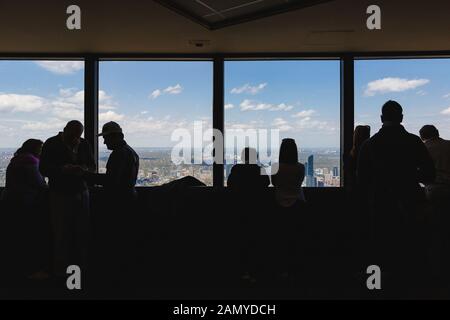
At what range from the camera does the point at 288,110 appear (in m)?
6.64

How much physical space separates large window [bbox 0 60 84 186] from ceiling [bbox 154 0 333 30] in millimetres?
2736

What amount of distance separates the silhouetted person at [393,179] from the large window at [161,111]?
140 inches

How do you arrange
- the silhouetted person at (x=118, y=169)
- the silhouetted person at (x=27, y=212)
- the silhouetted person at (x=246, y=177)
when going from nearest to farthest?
the silhouetted person at (x=118, y=169), the silhouetted person at (x=246, y=177), the silhouetted person at (x=27, y=212)

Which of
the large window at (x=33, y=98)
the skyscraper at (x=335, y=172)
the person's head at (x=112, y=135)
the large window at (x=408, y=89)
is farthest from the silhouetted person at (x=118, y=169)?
the large window at (x=408, y=89)

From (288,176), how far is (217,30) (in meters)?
2.24

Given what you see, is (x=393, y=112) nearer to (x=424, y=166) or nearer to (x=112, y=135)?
(x=424, y=166)

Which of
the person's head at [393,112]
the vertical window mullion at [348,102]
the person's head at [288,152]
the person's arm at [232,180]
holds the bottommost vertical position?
the person's arm at [232,180]

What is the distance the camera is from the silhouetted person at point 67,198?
372 centimetres

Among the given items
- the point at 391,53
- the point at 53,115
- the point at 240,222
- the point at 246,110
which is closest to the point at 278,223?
the point at 240,222

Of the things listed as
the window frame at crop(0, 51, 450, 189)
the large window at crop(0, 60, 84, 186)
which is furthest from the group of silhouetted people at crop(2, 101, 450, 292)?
the large window at crop(0, 60, 84, 186)

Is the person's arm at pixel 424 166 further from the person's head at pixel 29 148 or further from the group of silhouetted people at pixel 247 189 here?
the person's head at pixel 29 148

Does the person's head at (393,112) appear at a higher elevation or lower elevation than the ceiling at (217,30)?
lower

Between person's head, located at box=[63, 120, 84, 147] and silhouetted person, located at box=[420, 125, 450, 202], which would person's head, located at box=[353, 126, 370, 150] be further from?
person's head, located at box=[63, 120, 84, 147]

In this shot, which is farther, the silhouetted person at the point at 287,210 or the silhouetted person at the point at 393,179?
the silhouetted person at the point at 287,210
